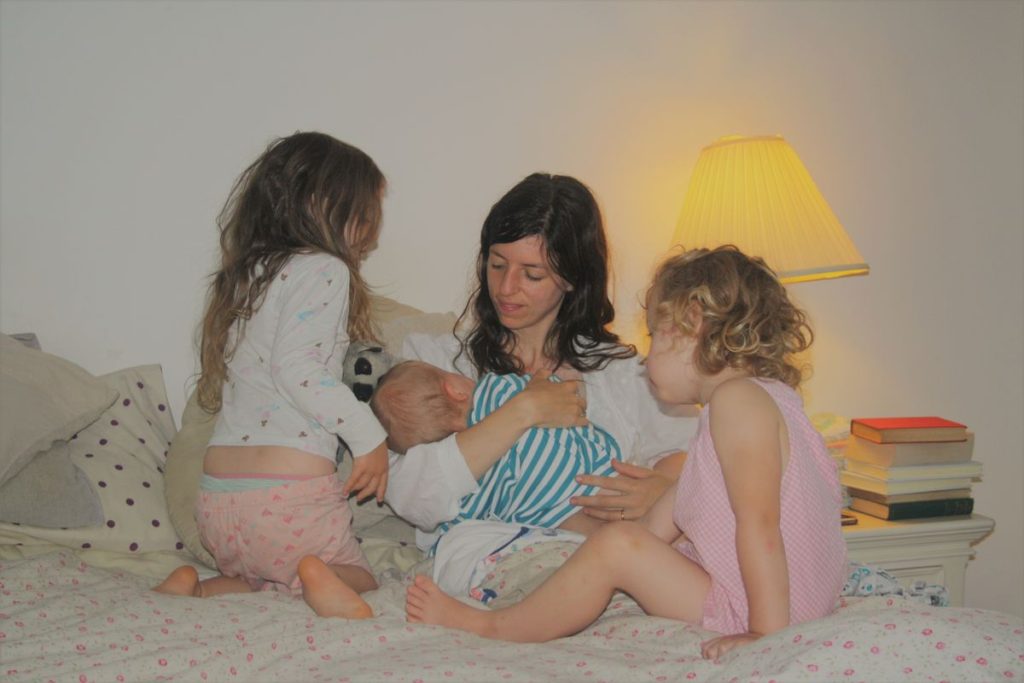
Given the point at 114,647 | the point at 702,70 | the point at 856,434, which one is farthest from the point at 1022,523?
the point at 114,647

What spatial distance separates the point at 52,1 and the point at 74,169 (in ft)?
1.18

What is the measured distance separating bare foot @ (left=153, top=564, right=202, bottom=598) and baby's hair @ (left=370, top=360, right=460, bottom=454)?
0.44 meters

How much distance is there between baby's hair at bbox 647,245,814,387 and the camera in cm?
152

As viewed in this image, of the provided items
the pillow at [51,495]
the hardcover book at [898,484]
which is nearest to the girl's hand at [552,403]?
the hardcover book at [898,484]

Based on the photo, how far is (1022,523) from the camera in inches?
114

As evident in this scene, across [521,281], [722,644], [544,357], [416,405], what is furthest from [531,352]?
[722,644]

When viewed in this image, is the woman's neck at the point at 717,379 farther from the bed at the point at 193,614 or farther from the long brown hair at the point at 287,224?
the long brown hair at the point at 287,224

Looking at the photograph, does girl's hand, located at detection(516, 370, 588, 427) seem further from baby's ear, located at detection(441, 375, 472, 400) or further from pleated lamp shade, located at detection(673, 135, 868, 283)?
pleated lamp shade, located at detection(673, 135, 868, 283)

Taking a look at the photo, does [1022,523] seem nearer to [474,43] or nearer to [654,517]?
[654,517]

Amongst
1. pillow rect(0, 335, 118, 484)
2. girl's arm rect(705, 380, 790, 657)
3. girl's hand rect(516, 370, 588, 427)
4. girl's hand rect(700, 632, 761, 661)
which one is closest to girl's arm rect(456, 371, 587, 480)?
girl's hand rect(516, 370, 588, 427)

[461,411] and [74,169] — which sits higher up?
[74,169]

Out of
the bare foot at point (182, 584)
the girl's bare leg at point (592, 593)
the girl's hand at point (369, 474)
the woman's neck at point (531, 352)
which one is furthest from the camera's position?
the woman's neck at point (531, 352)

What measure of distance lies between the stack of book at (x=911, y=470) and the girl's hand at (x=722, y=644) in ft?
3.28

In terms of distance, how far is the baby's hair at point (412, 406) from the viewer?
1895 millimetres
